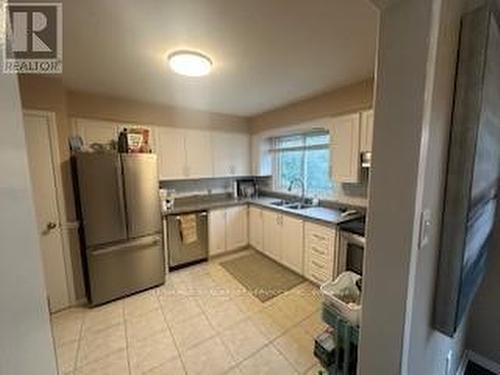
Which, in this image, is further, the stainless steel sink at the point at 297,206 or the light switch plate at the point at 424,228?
the stainless steel sink at the point at 297,206

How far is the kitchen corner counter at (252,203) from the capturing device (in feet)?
9.08

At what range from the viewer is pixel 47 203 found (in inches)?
94.7

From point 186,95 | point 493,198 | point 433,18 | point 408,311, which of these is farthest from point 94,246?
point 493,198

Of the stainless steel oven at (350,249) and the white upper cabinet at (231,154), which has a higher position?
the white upper cabinet at (231,154)

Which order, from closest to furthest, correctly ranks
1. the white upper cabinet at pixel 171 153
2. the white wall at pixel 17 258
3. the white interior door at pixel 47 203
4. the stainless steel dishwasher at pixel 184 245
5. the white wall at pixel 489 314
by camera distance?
the white wall at pixel 17 258 < the white wall at pixel 489 314 < the white interior door at pixel 47 203 < the stainless steel dishwasher at pixel 184 245 < the white upper cabinet at pixel 171 153

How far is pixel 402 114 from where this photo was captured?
839 millimetres

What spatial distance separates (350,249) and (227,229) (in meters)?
1.92

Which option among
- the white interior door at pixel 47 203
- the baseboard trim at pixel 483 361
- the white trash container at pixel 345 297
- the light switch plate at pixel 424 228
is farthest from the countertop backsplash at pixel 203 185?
the light switch plate at pixel 424 228

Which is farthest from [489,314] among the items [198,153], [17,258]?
[198,153]

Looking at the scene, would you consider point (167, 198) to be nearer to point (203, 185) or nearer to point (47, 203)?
point (203, 185)

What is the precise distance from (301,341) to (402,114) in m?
2.00

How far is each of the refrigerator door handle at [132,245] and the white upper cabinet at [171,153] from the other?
37.6 inches

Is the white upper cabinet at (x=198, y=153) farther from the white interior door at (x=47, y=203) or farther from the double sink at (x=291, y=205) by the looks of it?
the white interior door at (x=47, y=203)

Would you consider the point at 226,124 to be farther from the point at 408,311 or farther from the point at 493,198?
the point at 408,311
